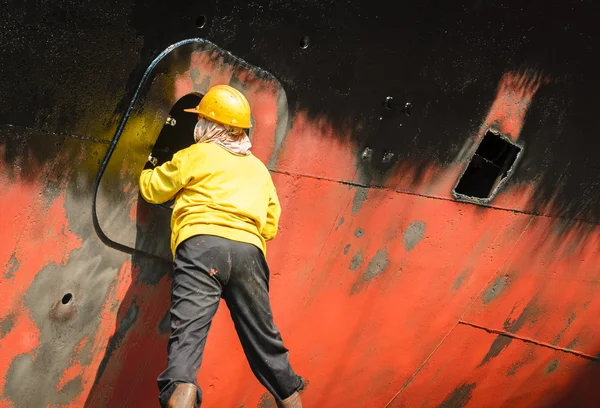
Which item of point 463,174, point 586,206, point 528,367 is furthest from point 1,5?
point 528,367

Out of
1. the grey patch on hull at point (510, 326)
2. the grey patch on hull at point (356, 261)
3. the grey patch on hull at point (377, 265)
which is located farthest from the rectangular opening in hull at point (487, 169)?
the grey patch on hull at point (510, 326)

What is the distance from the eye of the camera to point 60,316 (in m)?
2.98

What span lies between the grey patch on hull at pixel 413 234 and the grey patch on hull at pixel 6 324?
6.50 feet

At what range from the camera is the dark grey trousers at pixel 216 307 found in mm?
2832

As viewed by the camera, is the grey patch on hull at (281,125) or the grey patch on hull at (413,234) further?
the grey patch on hull at (413,234)

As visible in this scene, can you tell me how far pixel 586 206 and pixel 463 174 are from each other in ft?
2.85

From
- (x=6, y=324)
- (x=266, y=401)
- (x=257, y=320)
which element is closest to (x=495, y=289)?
(x=266, y=401)

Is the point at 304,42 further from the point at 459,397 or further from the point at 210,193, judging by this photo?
the point at 459,397

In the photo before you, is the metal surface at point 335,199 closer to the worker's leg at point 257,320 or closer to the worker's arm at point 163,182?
the worker's arm at point 163,182

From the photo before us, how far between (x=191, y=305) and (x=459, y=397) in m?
2.42

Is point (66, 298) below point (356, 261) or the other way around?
below

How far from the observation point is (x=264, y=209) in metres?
3.14

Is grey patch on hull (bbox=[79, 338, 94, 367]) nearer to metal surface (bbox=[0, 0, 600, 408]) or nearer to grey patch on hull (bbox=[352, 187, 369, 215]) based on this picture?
metal surface (bbox=[0, 0, 600, 408])

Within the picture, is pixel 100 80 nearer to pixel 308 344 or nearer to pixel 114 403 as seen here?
pixel 114 403
